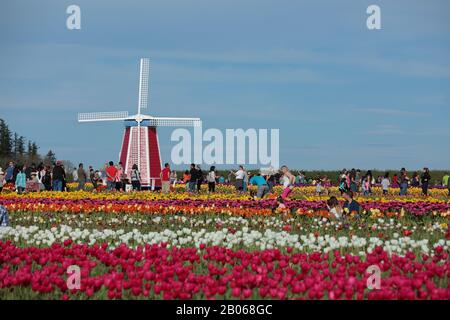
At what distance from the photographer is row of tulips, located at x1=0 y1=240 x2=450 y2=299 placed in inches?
268

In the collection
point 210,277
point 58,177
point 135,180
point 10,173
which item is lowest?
point 210,277

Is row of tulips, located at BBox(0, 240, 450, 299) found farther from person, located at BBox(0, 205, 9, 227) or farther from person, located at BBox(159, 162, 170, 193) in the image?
person, located at BBox(159, 162, 170, 193)

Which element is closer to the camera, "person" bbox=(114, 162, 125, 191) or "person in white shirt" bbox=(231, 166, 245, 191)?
"person" bbox=(114, 162, 125, 191)

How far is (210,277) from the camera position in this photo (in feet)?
25.3

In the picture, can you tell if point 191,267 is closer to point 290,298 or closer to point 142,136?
point 290,298

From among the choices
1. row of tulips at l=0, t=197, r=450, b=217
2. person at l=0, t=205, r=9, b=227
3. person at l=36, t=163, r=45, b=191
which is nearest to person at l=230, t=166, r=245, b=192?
person at l=36, t=163, r=45, b=191

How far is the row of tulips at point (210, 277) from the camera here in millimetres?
6805

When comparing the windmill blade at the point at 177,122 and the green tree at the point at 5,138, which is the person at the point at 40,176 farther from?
the green tree at the point at 5,138

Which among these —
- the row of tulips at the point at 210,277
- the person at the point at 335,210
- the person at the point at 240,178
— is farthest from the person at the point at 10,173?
the row of tulips at the point at 210,277

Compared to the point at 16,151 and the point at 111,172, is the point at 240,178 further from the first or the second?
the point at 16,151

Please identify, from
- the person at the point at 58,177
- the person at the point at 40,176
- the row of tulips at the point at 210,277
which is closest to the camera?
the row of tulips at the point at 210,277

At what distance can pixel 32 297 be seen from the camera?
710 cm

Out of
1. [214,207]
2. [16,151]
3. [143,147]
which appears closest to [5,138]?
[16,151]
